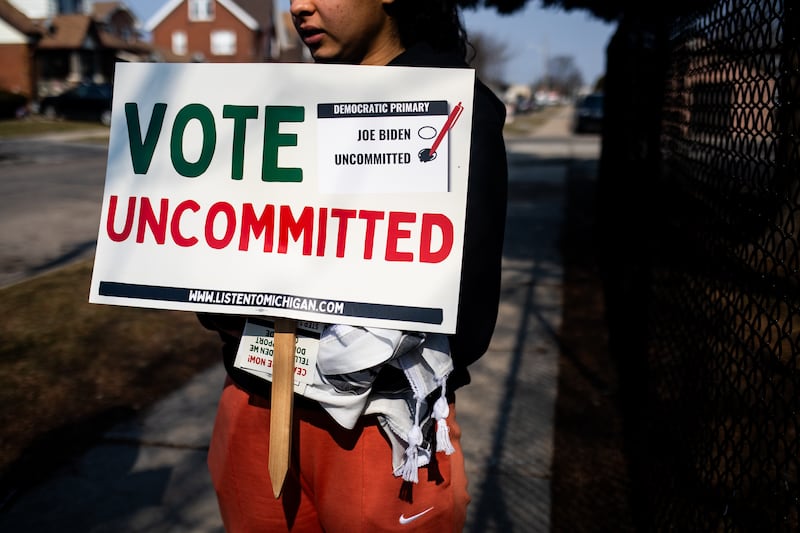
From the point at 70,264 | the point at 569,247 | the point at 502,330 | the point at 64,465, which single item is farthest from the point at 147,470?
the point at 569,247

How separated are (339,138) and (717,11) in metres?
1.44

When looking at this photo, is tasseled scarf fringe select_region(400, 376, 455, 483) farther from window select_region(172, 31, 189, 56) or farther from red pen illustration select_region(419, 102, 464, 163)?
window select_region(172, 31, 189, 56)

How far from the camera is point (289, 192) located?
1482 millimetres

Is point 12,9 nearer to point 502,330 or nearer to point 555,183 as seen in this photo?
point 555,183

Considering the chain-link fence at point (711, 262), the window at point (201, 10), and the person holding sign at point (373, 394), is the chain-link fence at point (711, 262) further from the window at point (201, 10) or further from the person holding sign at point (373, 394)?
→ the window at point (201, 10)

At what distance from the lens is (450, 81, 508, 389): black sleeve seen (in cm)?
142

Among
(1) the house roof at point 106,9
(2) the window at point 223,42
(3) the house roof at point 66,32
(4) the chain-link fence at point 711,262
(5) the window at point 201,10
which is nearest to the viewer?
(4) the chain-link fence at point 711,262

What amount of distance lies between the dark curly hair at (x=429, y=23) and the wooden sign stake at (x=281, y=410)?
0.71 metres

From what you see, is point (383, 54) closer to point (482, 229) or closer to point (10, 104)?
point (482, 229)

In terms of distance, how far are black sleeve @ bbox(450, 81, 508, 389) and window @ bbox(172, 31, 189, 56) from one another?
48.8 m

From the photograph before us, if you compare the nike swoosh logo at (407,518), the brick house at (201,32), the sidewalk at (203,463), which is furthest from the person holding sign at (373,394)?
the brick house at (201,32)

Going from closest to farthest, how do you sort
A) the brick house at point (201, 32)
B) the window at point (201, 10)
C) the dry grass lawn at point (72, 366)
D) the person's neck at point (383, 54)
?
the person's neck at point (383, 54) < the dry grass lawn at point (72, 366) < the brick house at point (201, 32) < the window at point (201, 10)

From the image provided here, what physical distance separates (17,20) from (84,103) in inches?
362

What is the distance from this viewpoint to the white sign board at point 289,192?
141cm
